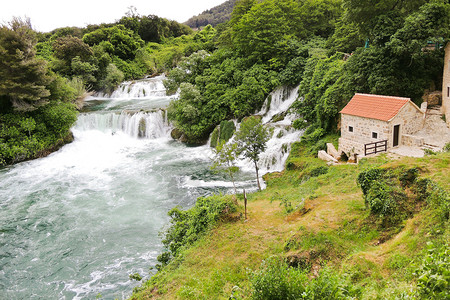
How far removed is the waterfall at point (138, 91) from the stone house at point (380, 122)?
101 feet

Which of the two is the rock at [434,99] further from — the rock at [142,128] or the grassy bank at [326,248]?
the rock at [142,128]

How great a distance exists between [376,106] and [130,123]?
2299cm

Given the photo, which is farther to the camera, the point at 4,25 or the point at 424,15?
the point at 4,25

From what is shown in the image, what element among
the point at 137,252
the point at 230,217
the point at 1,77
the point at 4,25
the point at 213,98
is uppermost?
the point at 4,25

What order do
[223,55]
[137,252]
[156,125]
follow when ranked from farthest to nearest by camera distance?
[223,55]
[156,125]
[137,252]

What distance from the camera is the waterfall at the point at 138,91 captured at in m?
42.6

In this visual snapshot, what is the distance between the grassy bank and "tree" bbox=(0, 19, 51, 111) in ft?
73.5

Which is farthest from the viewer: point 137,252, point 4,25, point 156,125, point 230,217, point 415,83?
point 156,125

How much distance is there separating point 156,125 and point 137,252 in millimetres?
19200

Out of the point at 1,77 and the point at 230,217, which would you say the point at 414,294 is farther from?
the point at 1,77

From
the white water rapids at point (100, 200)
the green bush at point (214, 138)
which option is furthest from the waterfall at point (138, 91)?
the green bush at point (214, 138)

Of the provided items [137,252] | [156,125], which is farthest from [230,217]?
[156,125]

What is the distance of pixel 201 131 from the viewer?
89.0 feet

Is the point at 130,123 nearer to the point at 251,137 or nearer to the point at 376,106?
the point at 251,137
